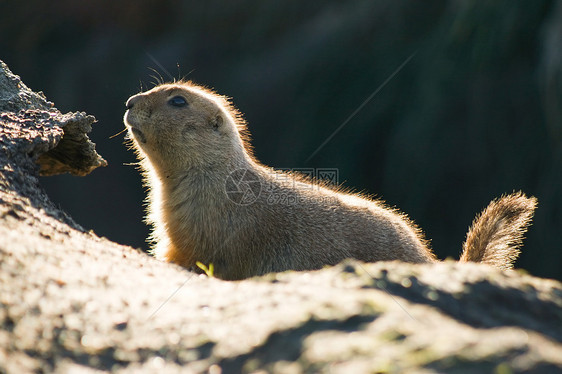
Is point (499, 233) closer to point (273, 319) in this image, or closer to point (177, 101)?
point (177, 101)

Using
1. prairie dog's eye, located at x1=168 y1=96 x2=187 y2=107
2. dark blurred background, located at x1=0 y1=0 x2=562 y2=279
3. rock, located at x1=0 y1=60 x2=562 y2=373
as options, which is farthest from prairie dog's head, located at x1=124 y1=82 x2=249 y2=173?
dark blurred background, located at x1=0 y1=0 x2=562 y2=279

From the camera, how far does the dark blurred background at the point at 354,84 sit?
1276 cm

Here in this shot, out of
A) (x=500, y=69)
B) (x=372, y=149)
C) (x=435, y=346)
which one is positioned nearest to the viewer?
(x=435, y=346)

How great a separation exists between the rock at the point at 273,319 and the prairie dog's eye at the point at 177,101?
365 cm

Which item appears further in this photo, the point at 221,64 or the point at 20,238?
the point at 221,64

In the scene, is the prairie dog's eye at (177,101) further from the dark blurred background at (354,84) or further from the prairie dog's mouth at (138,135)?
the dark blurred background at (354,84)

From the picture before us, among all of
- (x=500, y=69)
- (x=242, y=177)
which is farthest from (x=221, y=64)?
(x=242, y=177)

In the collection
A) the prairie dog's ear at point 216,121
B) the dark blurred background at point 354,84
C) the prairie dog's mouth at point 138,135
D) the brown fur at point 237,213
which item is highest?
the dark blurred background at point 354,84

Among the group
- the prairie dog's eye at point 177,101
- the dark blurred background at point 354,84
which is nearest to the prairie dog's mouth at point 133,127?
the prairie dog's eye at point 177,101

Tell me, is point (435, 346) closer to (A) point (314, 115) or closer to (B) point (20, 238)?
(B) point (20, 238)

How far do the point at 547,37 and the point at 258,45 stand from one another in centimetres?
783

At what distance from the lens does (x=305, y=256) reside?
6.13 m

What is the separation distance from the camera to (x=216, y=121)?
6.93m

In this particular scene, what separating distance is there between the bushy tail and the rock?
3.90 meters
